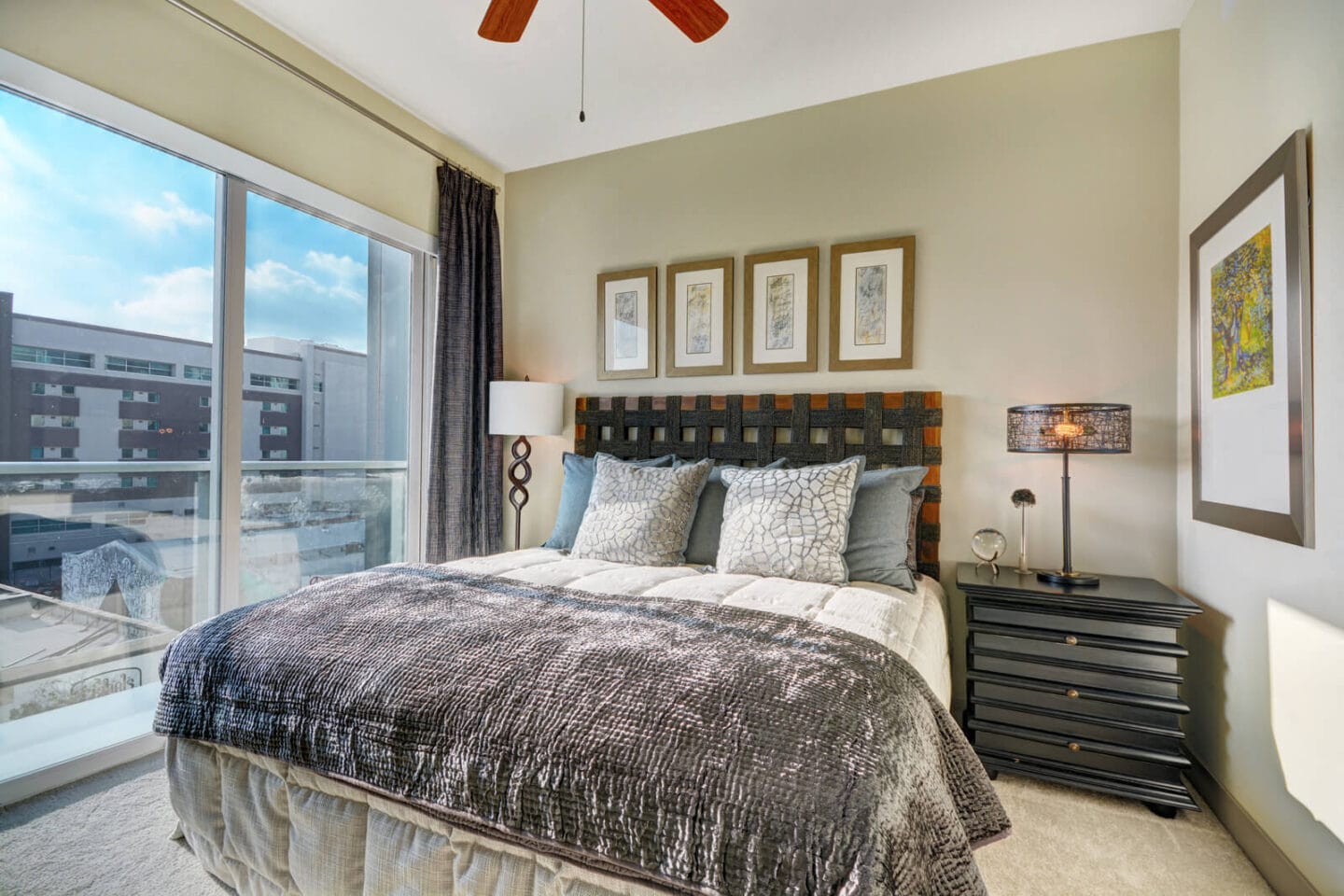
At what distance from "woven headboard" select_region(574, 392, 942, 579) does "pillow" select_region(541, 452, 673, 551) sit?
230mm

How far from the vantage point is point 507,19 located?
1838mm

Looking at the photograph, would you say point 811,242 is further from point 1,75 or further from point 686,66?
point 1,75

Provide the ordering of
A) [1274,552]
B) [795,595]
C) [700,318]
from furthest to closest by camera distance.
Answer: [700,318]
[795,595]
[1274,552]

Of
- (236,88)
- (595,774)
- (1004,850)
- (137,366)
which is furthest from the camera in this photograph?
(236,88)

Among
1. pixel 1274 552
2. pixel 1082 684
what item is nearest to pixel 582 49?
pixel 1274 552

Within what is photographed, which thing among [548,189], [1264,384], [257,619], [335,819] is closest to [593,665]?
[335,819]

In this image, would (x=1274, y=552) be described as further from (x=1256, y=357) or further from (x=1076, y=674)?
(x=1076, y=674)

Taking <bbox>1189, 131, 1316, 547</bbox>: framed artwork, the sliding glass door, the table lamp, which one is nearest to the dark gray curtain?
the table lamp

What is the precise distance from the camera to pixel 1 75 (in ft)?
6.05

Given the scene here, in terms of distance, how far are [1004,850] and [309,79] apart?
3860mm

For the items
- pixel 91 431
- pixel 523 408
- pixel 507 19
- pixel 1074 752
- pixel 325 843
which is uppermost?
pixel 507 19

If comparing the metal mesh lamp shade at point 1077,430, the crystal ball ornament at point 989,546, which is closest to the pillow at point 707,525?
the crystal ball ornament at point 989,546

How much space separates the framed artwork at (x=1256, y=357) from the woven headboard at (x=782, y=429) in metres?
0.91

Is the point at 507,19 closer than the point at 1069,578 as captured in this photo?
Yes
